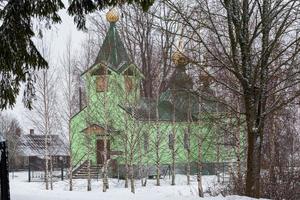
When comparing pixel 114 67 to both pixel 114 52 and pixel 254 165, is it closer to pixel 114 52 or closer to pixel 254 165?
pixel 114 52

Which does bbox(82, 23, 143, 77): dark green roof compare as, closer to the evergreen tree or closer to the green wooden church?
the green wooden church

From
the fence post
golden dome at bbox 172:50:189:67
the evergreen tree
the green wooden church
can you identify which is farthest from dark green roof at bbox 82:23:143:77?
the fence post

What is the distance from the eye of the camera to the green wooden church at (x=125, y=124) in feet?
100

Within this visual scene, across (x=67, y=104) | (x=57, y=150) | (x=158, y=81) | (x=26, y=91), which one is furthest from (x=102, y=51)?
(x=26, y=91)

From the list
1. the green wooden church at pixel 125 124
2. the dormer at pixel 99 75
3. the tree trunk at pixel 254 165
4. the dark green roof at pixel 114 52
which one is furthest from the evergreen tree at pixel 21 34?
the dark green roof at pixel 114 52

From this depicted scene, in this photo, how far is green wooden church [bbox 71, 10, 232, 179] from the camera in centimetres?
3062

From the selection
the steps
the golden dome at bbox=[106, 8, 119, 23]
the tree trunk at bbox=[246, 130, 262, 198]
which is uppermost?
the golden dome at bbox=[106, 8, 119, 23]

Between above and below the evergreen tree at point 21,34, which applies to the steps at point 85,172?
below

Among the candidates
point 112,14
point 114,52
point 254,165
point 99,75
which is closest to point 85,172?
point 99,75

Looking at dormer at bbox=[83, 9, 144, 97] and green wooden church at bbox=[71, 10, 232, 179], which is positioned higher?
dormer at bbox=[83, 9, 144, 97]

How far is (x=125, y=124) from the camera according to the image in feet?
99.8

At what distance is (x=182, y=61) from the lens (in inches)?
546

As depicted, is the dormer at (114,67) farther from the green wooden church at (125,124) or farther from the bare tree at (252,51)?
the bare tree at (252,51)

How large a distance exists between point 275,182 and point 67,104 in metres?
17.5
